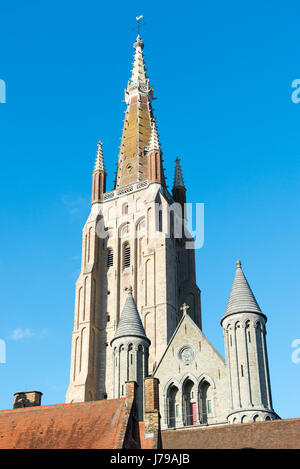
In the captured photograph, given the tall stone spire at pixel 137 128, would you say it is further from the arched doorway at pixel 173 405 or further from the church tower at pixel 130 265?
the arched doorway at pixel 173 405

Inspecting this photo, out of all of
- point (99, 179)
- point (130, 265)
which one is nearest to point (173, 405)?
point (130, 265)

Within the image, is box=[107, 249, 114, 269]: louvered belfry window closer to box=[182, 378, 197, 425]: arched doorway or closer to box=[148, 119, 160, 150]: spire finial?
box=[148, 119, 160, 150]: spire finial

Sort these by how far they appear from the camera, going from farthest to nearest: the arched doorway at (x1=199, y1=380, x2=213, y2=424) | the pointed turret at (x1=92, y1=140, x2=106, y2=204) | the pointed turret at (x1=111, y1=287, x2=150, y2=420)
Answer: the pointed turret at (x1=92, y1=140, x2=106, y2=204)
the pointed turret at (x1=111, y1=287, x2=150, y2=420)
the arched doorway at (x1=199, y1=380, x2=213, y2=424)

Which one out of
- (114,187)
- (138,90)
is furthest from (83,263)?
(138,90)

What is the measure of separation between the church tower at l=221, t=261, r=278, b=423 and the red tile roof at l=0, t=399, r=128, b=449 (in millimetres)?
12902

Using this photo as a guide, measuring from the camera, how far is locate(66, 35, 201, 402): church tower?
59500mm

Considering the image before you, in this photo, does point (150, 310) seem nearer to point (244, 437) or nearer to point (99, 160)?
point (99, 160)

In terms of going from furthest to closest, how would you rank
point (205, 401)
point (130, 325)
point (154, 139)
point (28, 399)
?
point (154, 139)
point (130, 325)
point (205, 401)
point (28, 399)

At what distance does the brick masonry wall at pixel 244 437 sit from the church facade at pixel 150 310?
18.7ft

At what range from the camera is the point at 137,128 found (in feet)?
251

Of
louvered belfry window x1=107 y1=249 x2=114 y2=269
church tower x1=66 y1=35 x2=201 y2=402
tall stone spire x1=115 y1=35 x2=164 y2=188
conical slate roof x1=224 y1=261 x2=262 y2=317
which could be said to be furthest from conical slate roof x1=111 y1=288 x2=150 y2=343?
tall stone spire x1=115 y1=35 x2=164 y2=188

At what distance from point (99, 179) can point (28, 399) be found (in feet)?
133

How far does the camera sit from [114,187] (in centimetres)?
7331
